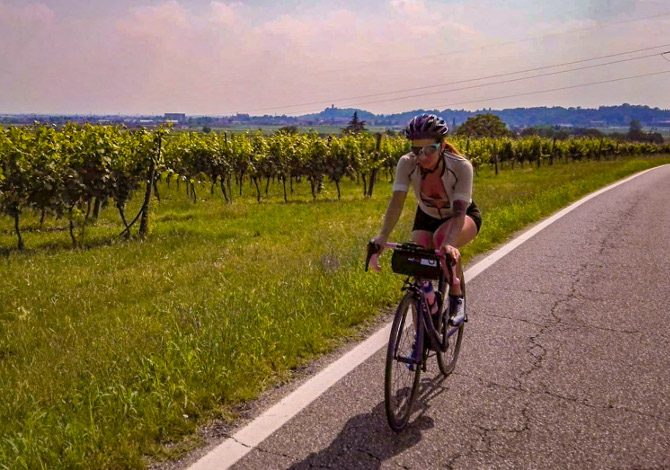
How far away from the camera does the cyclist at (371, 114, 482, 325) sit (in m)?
3.38

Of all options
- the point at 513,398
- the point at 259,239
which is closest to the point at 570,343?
the point at 513,398

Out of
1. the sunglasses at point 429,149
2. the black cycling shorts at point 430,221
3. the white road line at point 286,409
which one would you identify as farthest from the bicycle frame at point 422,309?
the white road line at point 286,409

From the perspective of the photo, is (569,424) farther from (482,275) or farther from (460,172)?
(482,275)

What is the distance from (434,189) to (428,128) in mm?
478

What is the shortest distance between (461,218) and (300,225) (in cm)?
998

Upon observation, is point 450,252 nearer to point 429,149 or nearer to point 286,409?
point 429,149

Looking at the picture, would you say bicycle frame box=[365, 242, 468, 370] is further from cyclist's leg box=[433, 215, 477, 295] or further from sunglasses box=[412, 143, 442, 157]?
sunglasses box=[412, 143, 442, 157]

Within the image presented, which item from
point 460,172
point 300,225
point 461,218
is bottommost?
point 300,225

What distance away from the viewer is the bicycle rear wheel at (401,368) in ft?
10.6

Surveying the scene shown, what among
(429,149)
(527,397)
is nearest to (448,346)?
(527,397)

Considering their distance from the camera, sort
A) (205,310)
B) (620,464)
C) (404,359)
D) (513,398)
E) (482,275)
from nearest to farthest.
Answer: (620,464) < (404,359) < (513,398) < (205,310) < (482,275)

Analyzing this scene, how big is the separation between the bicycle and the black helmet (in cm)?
68

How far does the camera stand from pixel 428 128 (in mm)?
3359

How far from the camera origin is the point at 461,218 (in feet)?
11.2
